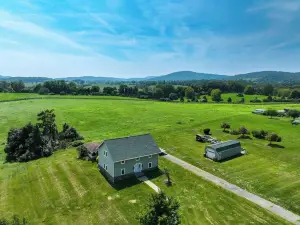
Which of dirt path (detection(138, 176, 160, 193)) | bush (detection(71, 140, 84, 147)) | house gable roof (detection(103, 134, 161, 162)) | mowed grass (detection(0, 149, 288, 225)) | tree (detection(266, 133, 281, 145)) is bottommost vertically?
mowed grass (detection(0, 149, 288, 225))

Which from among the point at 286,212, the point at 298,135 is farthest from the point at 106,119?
the point at 286,212

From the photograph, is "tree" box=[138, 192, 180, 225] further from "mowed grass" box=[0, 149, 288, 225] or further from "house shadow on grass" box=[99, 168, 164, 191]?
"house shadow on grass" box=[99, 168, 164, 191]

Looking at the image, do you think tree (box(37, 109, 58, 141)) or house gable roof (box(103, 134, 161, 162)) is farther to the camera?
tree (box(37, 109, 58, 141))

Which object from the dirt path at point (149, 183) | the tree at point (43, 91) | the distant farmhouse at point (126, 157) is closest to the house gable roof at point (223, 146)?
the distant farmhouse at point (126, 157)

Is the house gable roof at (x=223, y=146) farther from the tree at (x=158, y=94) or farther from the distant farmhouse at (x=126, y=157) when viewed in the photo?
the tree at (x=158, y=94)

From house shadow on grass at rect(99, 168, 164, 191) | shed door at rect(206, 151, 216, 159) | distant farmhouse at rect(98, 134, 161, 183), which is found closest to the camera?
house shadow on grass at rect(99, 168, 164, 191)

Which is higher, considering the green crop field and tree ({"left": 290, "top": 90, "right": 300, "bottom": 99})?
tree ({"left": 290, "top": 90, "right": 300, "bottom": 99})

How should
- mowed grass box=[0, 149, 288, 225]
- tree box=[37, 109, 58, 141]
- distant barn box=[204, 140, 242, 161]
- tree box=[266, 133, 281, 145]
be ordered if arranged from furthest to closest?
tree box=[266, 133, 281, 145], tree box=[37, 109, 58, 141], distant barn box=[204, 140, 242, 161], mowed grass box=[0, 149, 288, 225]

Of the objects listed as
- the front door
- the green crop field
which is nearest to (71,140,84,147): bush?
the green crop field
